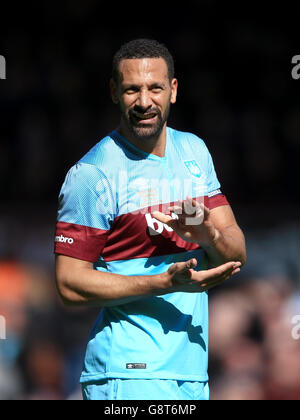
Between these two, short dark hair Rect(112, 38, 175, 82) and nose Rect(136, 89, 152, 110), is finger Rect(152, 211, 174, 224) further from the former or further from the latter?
short dark hair Rect(112, 38, 175, 82)

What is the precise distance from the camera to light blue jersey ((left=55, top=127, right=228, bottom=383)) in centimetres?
315

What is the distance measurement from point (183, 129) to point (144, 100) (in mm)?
3835

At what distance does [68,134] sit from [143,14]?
5.79 ft

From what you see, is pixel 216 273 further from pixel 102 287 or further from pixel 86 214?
pixel 86 214

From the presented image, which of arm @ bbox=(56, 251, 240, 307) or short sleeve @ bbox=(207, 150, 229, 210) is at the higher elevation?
short sleeve @ bbox=(207, 150, 229, 210)

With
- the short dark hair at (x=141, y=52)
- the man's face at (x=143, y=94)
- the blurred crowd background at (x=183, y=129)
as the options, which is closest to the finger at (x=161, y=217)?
the man's face at (x=143, y=94)

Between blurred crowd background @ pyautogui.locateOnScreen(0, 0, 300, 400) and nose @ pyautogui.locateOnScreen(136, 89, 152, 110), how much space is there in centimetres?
289

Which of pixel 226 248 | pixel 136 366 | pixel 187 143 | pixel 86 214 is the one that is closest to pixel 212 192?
pixel 187 143

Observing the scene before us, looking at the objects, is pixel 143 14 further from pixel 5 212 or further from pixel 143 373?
pixel 143 373

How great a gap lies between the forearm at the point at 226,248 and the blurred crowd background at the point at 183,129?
252 centimetres

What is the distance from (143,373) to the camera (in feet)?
10.3

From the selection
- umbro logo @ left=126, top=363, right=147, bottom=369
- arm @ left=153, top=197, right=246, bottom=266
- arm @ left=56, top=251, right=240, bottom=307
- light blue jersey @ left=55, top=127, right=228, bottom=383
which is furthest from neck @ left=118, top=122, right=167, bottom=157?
umbro logo @ left=126, top=363, right=147, bottom=369

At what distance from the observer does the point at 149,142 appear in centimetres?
334

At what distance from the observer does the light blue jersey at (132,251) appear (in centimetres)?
315
